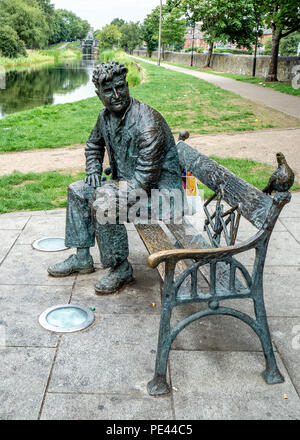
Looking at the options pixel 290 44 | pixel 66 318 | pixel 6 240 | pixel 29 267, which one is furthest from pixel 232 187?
pixel 290 44

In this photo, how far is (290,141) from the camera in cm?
1012

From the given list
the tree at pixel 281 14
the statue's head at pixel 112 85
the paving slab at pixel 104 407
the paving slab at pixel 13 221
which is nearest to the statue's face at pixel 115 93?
the statue's head at pixel 112 85

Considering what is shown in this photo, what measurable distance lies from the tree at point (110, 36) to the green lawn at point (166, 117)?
99110 mm

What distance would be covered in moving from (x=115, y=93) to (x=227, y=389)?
2037 mm

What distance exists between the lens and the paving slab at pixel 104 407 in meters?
2.40

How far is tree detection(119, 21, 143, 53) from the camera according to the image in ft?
347

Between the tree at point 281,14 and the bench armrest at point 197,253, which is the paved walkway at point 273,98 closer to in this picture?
the tree at point 281,14

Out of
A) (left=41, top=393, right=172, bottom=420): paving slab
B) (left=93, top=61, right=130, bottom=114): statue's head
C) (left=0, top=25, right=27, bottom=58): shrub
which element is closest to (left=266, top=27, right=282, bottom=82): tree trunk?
(left=93, top=61, right=130, bottom=114): statue's head

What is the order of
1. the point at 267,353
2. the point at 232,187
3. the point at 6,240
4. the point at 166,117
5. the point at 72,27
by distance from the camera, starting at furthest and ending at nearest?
the point at 72,27, the point at 166,117, the point at 6,240, the point at 232,187, the point at 267,353

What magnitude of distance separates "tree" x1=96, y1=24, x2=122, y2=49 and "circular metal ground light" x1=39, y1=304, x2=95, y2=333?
11307 centimetres

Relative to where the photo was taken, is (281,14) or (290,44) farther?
(290,44)

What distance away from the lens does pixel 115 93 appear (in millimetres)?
3283

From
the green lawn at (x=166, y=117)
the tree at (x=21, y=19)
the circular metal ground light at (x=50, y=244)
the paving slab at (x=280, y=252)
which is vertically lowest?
the circular metal ground light at (x=50, y=244)

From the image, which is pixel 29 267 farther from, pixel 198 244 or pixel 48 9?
pixel 48 9
